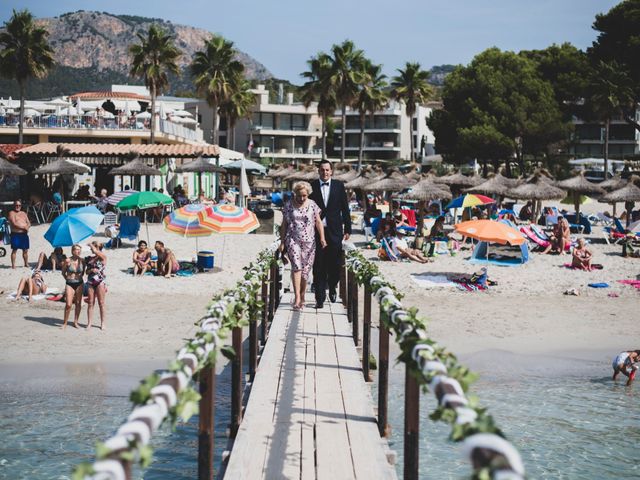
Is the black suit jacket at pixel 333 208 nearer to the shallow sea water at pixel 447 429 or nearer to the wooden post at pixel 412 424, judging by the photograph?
the shallow sea water at pixel 447 429

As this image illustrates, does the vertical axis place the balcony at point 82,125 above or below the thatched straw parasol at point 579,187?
above

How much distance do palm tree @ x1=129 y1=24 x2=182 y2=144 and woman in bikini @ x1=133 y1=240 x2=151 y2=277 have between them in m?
26.5

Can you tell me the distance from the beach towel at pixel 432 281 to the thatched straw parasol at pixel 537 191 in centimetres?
1171

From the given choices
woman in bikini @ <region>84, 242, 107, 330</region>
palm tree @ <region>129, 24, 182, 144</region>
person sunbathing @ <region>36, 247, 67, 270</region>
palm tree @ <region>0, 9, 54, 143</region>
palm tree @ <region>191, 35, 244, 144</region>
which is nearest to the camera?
woman in bikini @ <region>84, 242, 107, 330</region>

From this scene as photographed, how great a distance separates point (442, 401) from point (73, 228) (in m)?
11.0

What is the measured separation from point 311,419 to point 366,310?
8.75 feet

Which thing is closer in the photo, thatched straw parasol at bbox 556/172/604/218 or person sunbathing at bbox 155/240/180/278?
person sunbathing at bbox 155/240/180/278

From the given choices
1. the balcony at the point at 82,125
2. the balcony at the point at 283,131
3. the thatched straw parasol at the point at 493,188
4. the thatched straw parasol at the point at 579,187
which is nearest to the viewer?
the thatched straw parasol at the point at 493,188

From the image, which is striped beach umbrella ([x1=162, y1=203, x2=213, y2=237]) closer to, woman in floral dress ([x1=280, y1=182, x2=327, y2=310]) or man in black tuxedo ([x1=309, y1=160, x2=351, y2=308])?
man in black tuxedo ([x1=309, y1=160, x2=351, y2=308])

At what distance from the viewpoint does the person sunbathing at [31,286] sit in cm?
1494

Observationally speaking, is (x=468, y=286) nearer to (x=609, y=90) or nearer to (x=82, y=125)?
(x=82, y=125)

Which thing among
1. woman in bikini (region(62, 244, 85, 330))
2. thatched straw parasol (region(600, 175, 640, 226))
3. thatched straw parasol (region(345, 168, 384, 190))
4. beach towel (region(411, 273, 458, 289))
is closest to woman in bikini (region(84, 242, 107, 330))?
woman in bikini (region(62, 244, 85, 330))

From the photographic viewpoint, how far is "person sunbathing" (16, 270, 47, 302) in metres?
14.9

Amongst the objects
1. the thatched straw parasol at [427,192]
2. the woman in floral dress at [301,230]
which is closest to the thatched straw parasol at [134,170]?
the thatched straw parasol at [427,192]
